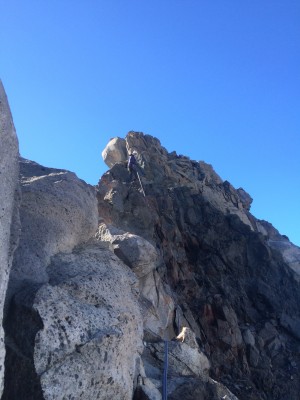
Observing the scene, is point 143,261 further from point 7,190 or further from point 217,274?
point 217,274

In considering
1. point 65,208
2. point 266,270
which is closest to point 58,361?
point 65,208

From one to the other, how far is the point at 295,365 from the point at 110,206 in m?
16.0

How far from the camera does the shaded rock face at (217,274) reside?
97.9 ft

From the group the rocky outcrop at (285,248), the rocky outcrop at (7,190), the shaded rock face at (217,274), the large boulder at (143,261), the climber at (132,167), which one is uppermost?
the rocky outcrop at (285,248)

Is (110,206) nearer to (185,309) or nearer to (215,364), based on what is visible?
(185,309)

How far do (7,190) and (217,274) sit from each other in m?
30.9

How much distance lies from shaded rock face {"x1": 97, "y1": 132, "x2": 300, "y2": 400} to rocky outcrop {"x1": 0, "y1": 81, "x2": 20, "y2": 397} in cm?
1607

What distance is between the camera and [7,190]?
7.53m

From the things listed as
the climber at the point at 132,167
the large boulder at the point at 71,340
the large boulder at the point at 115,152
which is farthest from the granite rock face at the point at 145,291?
the climber at the point at 132,167

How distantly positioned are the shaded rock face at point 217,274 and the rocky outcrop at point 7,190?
52.7ft

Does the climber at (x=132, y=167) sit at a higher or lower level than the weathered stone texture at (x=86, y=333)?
higher

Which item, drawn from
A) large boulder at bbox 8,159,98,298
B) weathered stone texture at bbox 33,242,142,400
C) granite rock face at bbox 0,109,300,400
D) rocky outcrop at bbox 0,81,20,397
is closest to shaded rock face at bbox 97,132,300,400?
granite rock face at bbox 0,109,300,400

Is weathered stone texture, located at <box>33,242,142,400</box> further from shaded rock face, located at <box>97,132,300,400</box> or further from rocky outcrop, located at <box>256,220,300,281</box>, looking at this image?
rocky outcrop, located at <box>256,220,300,281</box>

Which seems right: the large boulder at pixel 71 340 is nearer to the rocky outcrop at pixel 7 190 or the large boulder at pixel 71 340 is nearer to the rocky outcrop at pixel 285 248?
the rocky outcrop at pixel 7 190
